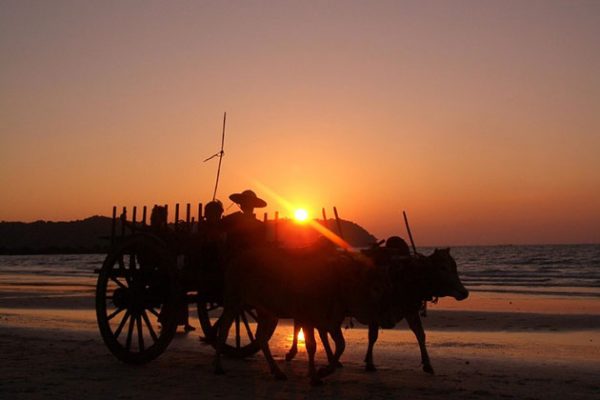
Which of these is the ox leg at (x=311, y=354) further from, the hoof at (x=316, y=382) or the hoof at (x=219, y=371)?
the hoof at (x=219, y=371)

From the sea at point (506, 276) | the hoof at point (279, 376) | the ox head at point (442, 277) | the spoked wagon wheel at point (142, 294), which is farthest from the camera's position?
the sea at point (506, 276)

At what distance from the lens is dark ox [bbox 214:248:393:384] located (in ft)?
28.9

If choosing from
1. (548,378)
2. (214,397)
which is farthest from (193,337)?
(548,378)

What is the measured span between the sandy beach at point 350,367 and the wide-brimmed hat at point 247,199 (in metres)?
2.52

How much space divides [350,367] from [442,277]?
7.90ft

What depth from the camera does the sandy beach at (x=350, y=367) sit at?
28.4ft

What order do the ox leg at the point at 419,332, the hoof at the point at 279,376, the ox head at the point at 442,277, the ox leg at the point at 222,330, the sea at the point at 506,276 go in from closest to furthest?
the ox head at the point at 442,277 → the hoof at the point at 279,376 → the ox leg at the point at 419,332 → the ox leg at the point at 222,330 → the sea at the point at 506,276

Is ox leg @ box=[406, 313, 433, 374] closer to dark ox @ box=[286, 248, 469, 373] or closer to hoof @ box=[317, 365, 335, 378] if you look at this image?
dark ox @ box=[286, 248, 469, 373]

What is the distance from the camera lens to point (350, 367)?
10523 mm

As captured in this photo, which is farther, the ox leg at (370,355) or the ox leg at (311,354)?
the ox leg at (370,355)

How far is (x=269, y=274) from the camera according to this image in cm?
956

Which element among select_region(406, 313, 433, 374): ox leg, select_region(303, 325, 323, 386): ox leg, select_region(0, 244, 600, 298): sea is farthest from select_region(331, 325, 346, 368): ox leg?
select_region(0, 244, 600, 298): sea

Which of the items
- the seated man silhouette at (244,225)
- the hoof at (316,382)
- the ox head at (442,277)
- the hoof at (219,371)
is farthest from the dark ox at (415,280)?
the seated man silhouette at (244,225)

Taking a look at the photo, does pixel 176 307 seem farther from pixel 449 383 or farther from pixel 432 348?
pixel 432 348
